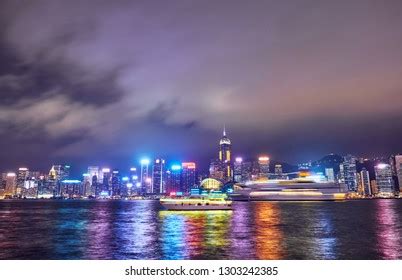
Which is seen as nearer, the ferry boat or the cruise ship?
the ferry boat

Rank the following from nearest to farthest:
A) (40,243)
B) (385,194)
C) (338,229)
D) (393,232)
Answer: (40,243), (393,232), (338,229), (385,194)

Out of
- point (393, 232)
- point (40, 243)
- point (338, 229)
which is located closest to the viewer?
point (40, 243)

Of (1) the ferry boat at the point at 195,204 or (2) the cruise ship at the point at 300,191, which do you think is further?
(2) the cruise ship at the point at 300,191

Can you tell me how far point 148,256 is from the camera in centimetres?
1494

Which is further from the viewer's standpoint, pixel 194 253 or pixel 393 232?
pixel 393 232

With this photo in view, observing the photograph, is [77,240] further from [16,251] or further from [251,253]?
[251,253]

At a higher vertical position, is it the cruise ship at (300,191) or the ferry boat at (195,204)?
the cruise ship at (300,191)

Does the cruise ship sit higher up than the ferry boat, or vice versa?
the cruise ship

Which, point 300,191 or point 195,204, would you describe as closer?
point 195,204

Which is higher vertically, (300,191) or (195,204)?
(300,191)
